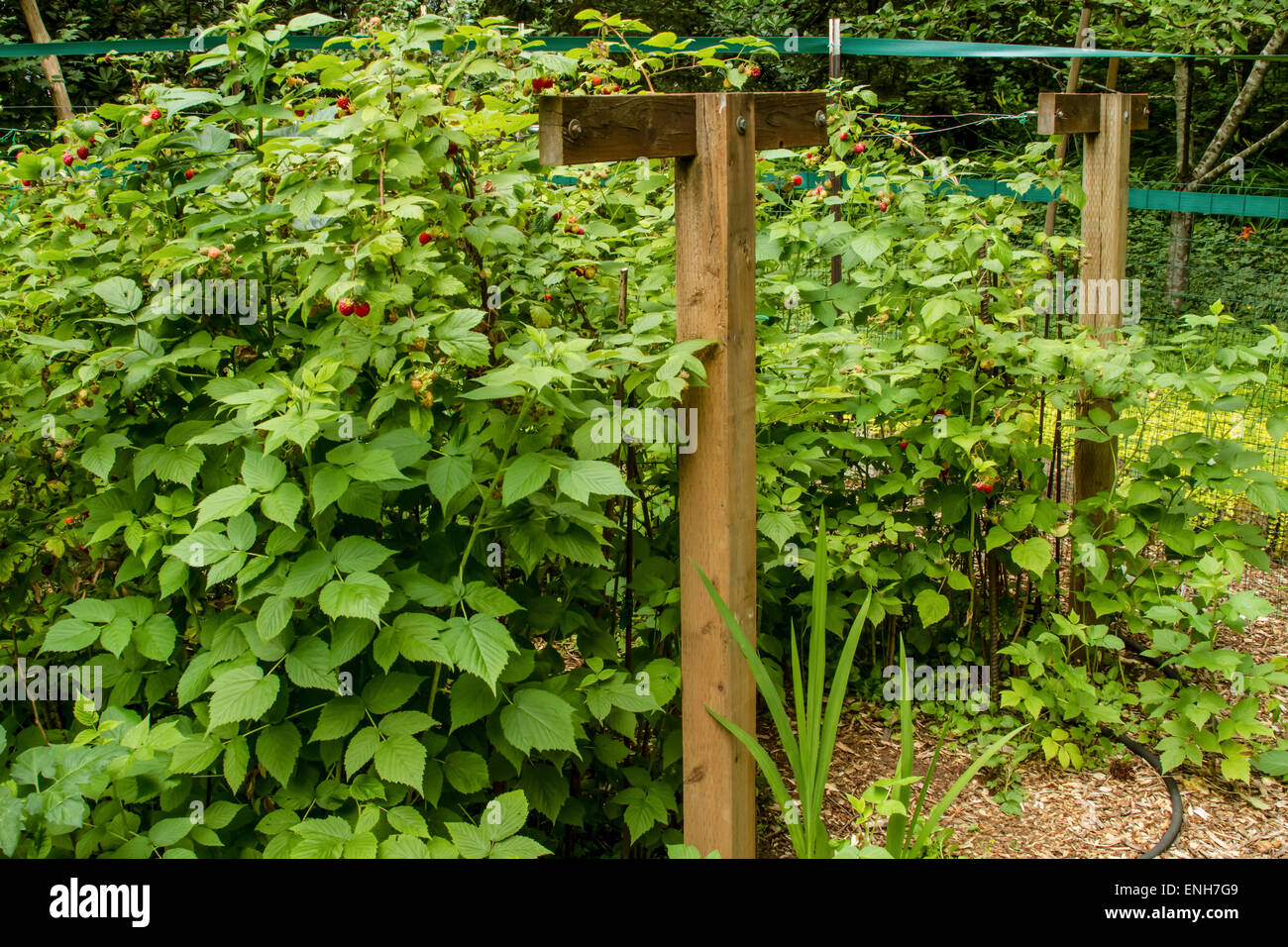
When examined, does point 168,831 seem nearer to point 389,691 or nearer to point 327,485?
point 389,691

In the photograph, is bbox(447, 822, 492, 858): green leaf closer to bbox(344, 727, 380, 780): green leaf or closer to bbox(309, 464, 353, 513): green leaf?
bbox(344, 727, 380, 780): green leaf

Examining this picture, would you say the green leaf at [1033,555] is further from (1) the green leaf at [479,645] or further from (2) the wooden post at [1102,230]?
(1) the green leaf at [479,645]

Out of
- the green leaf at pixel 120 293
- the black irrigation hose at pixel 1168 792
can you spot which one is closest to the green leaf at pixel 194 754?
the green leaf at pixel 120 293

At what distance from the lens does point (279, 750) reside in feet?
6.30

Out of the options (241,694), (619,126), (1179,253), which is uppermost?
(619,126)

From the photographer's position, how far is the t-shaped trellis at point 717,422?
206cm

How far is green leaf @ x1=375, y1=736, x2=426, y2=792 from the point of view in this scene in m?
1.82

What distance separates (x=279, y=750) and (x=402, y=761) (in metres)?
0.25

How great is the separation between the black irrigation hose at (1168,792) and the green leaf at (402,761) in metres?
1.85

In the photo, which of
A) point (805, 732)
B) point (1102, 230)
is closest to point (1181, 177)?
point (1102, 230)

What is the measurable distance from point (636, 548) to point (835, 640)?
1055mm

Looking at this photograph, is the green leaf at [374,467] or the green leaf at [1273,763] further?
the green leaf at [1273,763]

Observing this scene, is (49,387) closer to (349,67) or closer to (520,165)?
(349,67)

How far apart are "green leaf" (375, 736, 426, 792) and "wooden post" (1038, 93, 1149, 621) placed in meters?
2.38
